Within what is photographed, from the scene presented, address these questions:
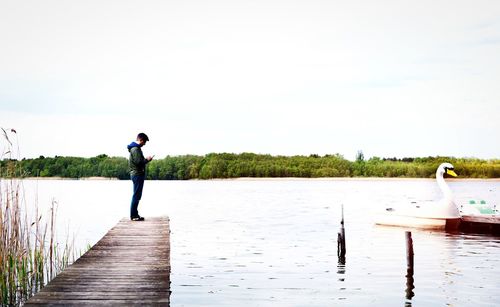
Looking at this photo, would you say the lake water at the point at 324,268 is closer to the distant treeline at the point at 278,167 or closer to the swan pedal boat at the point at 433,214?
the swan pedal boat at the point at 433,214

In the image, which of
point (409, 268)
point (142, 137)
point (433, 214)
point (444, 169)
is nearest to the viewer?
point (142, 137)

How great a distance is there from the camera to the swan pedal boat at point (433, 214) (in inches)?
1203

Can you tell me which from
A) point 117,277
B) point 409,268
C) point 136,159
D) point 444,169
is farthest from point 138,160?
point 444,169

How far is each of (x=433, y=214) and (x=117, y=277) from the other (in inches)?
871

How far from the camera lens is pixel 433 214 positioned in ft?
102

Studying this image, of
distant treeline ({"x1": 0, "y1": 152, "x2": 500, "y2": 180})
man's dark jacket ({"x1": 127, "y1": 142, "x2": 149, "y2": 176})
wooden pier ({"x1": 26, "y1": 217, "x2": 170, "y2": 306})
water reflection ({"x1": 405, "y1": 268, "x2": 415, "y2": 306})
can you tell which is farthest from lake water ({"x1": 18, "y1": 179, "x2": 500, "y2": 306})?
distant treeline ({"x1": 0, "y1": 152, "x2": 500, "y2": 180})

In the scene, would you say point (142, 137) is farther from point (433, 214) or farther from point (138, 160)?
point (433, 214)

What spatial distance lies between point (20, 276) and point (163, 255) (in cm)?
290

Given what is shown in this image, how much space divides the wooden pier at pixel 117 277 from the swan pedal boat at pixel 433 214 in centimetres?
1725

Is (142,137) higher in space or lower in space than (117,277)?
higher

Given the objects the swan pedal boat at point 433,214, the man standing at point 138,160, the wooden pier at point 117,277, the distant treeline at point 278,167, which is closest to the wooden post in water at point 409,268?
the wooden pier at point 117,277

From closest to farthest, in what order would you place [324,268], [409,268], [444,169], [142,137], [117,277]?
[117,277]
[142,137]
[409,268]
[324,268]
[444,169]

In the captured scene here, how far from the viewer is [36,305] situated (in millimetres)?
9461

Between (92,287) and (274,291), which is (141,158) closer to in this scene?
(274,291)
